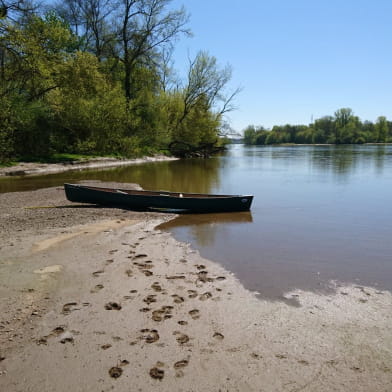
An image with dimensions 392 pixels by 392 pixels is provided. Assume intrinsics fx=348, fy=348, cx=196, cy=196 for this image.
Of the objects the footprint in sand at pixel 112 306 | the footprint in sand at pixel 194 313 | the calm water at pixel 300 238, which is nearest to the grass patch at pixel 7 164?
the calm water at pixel 300 238

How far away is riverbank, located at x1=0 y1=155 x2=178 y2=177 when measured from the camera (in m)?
22.4

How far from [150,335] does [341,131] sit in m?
125

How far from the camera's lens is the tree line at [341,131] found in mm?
117375

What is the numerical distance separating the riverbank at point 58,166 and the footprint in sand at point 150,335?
67.4 feet

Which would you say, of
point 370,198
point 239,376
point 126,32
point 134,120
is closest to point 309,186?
point 370,198

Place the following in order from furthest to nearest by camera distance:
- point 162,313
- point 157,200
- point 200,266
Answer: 1. point 157,200
2. point 200,266
3. point 162,313

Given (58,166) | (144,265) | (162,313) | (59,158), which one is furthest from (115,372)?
(59,158)

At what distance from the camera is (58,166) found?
26516 millimetres

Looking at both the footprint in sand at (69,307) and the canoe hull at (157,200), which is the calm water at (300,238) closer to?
the canoe hull at (157,200)

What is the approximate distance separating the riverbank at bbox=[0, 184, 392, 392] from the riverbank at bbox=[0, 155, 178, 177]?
17.3m

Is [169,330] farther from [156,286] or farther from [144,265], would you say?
[144,265]

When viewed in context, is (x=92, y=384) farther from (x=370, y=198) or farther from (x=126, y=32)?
(x=126, y=32)

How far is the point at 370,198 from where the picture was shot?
51.8 feet

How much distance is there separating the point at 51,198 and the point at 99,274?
9.04m
